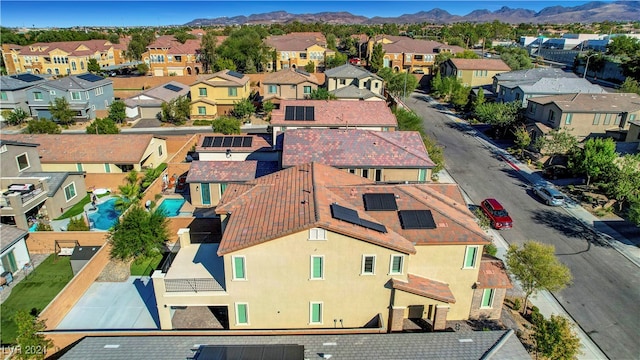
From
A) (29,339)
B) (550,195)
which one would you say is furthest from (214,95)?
(29,339)

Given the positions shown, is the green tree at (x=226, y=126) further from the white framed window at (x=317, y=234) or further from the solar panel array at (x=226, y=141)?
the white framed window at (x=317, y=234)

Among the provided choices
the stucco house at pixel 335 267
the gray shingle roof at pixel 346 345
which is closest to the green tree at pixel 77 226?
the stucco house at pixel 335 267

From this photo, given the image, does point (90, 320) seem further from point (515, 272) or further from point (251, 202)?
point (515, 272)

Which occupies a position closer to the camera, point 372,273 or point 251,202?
point 372,273

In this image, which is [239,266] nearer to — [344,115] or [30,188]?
[30,188]

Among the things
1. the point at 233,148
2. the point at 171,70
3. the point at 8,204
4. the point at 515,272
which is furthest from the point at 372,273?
the point at 171,70
